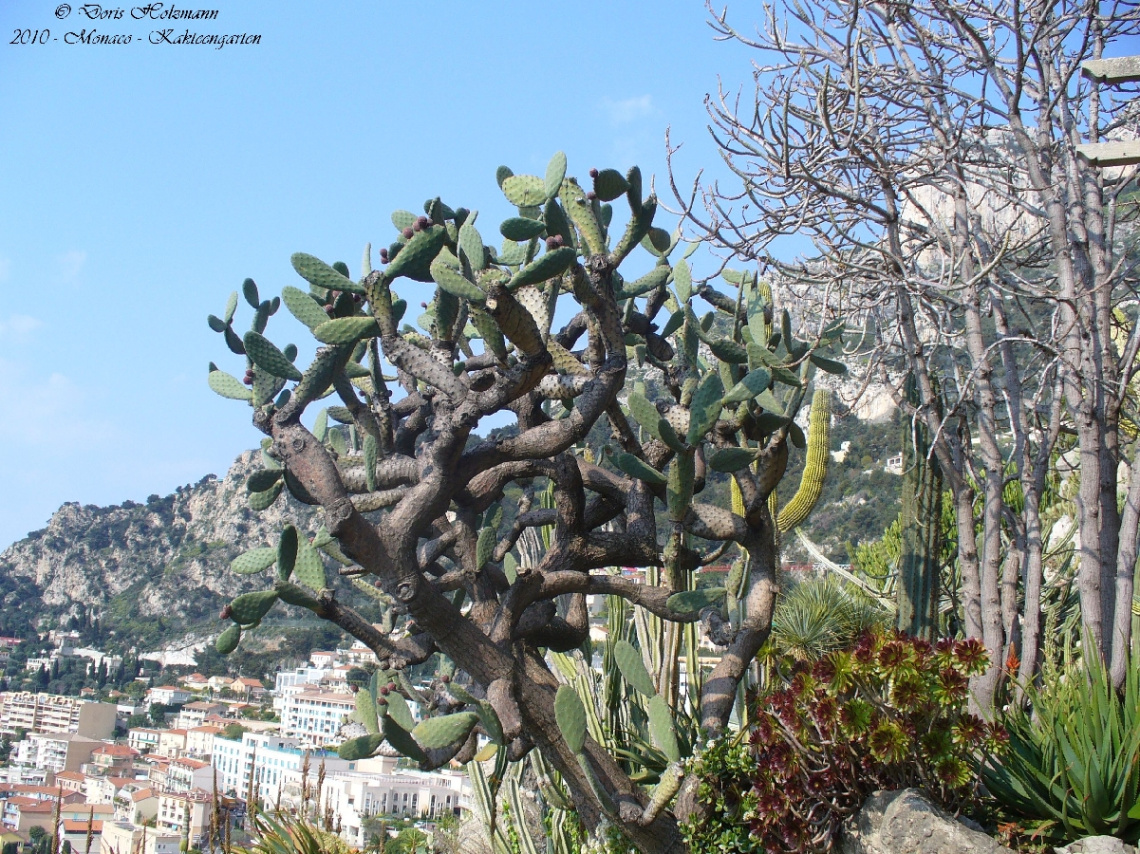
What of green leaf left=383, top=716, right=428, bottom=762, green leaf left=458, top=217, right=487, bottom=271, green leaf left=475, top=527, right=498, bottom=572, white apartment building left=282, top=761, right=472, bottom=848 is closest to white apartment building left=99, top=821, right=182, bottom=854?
white apartment building left=282, top=761, right=472, bottom=848

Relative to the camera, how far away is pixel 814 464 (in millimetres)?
6750

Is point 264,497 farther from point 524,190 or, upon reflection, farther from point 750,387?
point 750,387

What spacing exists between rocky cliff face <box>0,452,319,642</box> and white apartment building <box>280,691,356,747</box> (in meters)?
13.0

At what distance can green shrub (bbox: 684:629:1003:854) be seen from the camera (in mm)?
3236

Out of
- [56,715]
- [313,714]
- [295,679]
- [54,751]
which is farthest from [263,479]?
[56,715]

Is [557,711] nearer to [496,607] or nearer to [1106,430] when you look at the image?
[496,607]

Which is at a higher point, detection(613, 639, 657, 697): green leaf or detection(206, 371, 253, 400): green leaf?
detection(206, 371, 253, 400): green leaf

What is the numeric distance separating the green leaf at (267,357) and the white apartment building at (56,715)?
6322cm

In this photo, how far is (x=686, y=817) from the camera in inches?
141

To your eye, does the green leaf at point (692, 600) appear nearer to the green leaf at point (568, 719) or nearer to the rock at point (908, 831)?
the green leaf at point (568, 719)

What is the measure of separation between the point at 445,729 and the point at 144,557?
3117 inches

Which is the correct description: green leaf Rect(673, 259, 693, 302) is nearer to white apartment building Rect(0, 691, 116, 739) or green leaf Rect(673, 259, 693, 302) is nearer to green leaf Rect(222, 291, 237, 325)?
green leaf Rect(222, 291, 237, 325)

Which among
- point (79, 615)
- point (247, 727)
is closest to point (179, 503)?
point (79, 615)

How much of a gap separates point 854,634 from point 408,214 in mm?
5817
